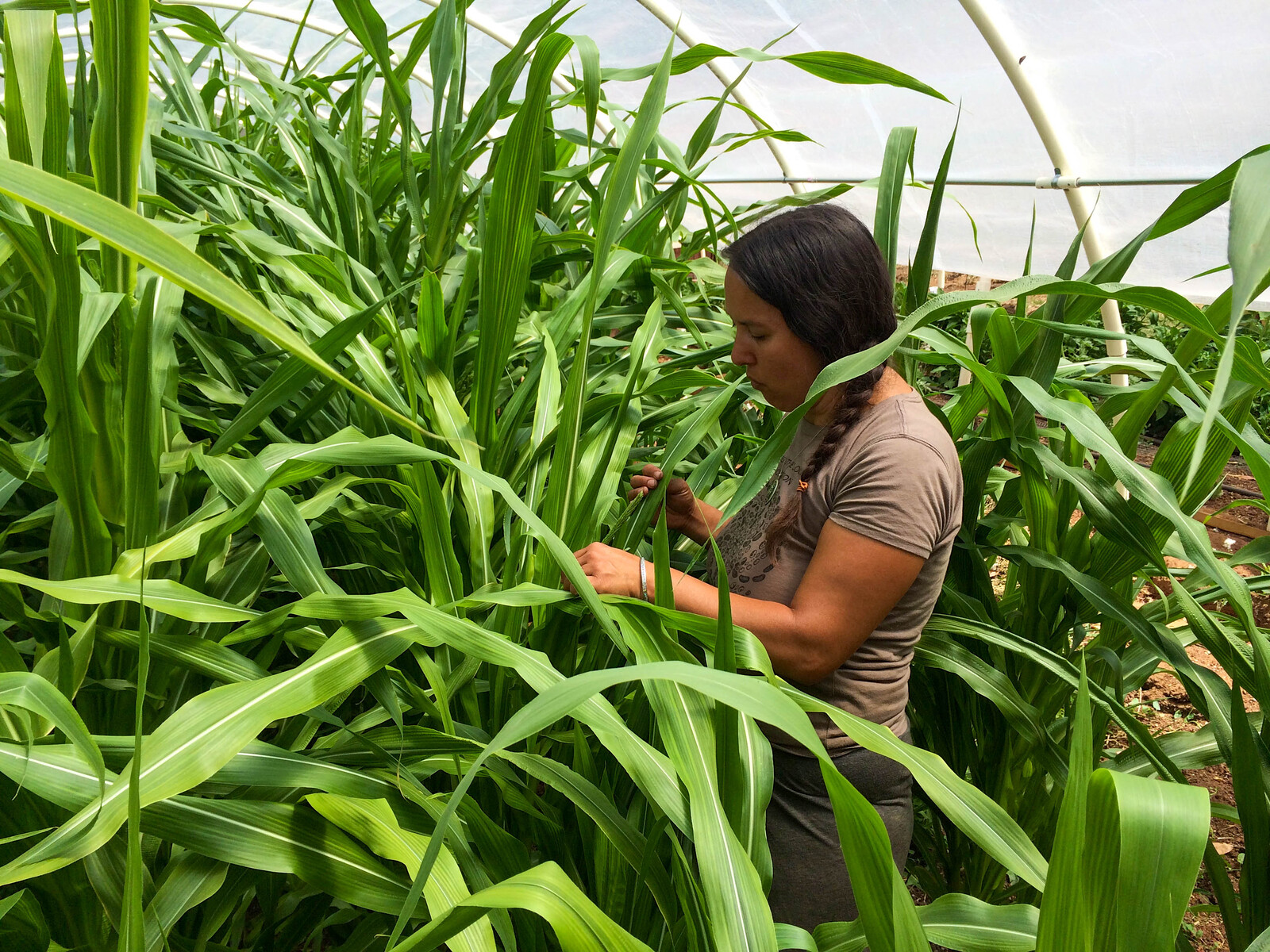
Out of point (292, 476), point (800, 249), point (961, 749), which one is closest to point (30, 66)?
point (292, 476)

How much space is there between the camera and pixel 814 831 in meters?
0.75

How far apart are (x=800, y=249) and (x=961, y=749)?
542 millimetres

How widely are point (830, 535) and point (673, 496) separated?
191mm

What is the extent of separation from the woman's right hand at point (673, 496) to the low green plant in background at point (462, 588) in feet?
0.06

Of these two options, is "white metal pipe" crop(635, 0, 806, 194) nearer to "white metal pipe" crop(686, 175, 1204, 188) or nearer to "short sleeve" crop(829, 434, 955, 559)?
"white metal pipe" crop(686, 175, 1204, 188)

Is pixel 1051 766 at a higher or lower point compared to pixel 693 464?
lower

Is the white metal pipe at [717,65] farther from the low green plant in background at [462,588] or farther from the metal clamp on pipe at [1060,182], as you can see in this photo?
the low green plant in background at [462,588]

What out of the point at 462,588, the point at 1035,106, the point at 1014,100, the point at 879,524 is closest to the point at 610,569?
the point at 462,588

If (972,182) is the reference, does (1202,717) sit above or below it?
below

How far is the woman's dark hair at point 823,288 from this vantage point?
76 cm

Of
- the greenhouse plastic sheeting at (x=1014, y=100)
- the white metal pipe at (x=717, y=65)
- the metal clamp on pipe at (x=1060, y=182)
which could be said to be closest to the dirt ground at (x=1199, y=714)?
the greenhouse plastic sheeting at (x=1014, y=100)

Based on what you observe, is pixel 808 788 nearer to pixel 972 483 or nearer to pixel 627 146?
pixel 972 483

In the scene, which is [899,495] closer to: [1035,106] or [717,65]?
[1035,106]

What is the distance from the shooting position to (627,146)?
21.4 inches
